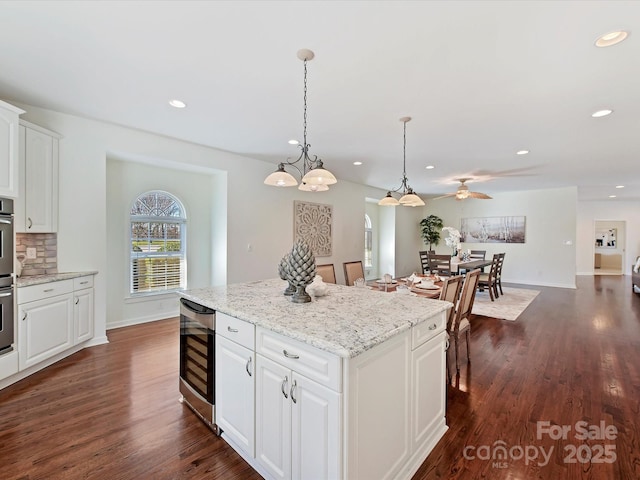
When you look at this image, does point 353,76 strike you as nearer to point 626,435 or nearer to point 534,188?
point 626,435

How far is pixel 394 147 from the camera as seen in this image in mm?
4410

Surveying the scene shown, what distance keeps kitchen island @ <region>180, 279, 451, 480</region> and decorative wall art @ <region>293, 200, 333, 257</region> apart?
12.2ft

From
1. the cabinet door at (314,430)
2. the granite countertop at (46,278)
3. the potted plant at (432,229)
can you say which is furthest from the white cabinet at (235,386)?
the potted plant at (432,229)

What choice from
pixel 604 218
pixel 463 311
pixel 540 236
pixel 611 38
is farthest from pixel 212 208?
pixel 604 218

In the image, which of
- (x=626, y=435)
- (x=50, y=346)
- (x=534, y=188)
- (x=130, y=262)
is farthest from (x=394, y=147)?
(x=534, y=188)

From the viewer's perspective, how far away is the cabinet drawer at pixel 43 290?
8.95 feet

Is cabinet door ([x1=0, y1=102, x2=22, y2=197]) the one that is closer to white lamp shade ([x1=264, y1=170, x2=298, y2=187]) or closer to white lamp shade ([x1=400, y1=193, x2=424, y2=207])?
white lamp shade ([x1=264, y1=170, x2=298, y2=187])

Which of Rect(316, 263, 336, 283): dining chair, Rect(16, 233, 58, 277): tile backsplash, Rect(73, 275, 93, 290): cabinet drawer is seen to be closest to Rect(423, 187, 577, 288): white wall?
Rect(316, 263, 336, 283): dining chair

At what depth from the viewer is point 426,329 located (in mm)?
1833

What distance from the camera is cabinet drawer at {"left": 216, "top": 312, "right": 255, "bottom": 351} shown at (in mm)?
1700

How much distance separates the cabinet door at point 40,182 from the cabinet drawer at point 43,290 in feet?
2.03

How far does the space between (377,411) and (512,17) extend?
238 cm

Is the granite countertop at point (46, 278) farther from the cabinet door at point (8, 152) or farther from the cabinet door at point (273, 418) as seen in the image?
the cabinet door at point (273, 418)

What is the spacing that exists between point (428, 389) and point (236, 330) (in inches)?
50.3
